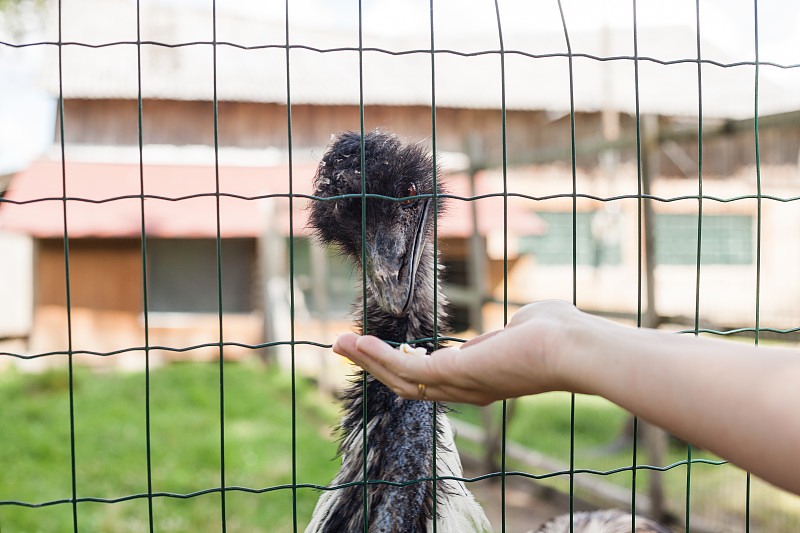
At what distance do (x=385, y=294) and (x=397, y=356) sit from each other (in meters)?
0.47

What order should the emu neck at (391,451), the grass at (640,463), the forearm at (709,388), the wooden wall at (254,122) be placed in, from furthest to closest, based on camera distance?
1. the wooden wall at (254,122)
2. the grass at (640,463)
3. the emu neck at (391,451)
4. the forearm at (709,388)

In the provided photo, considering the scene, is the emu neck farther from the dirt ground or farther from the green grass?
the dirt ground

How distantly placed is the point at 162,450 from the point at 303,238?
254 centimetres

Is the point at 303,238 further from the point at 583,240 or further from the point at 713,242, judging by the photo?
the point at 583,240

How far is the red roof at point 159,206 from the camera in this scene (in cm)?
959

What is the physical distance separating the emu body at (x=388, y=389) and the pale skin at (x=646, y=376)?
0.54 m

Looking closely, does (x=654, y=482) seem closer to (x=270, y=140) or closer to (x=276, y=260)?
(x=276, y=260)

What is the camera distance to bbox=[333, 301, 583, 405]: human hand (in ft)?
3.49

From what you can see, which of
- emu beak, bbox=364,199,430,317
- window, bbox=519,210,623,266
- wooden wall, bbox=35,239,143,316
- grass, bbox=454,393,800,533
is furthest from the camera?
wooden wall, bbox=35,239,143,316

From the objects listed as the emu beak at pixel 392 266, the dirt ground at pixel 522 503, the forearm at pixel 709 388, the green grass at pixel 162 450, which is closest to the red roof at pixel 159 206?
the green grass at pixel 162 450

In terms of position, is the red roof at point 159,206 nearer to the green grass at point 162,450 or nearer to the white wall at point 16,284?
the white wall at point 16,284

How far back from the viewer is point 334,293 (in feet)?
35.1

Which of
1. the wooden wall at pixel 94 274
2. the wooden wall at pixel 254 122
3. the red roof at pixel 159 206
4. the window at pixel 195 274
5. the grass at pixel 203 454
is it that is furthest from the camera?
the wooden wall at pixel 254 122

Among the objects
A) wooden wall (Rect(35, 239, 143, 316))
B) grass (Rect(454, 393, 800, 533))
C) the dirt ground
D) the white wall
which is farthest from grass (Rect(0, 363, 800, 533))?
wooden wall (Rect(35, 239, 143, 316))
